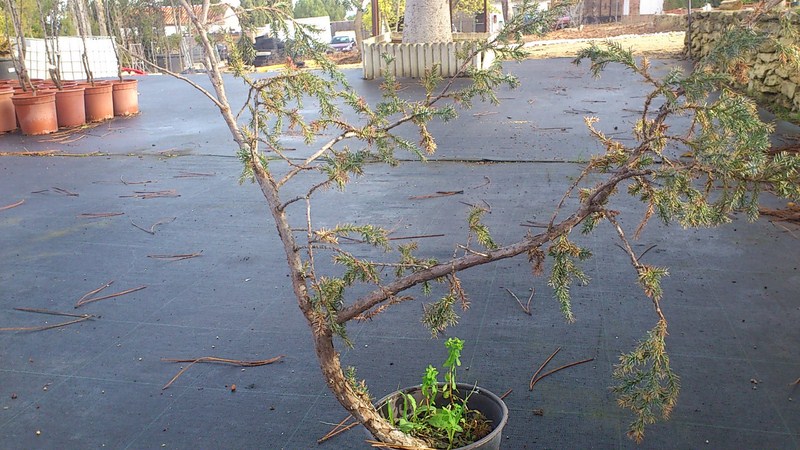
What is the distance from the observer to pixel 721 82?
191cm

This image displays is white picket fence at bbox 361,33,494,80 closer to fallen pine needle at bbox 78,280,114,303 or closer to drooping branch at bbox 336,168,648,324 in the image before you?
fallen pine needle at bbox 78,280,114,303

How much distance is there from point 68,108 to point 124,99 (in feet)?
3.38

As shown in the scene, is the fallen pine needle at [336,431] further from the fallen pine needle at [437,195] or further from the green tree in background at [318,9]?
the green tree in background at [318,9]

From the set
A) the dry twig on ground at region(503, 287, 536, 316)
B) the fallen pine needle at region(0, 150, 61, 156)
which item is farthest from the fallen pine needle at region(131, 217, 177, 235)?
the fallen pine needle at region(0, 150, 61, 156)

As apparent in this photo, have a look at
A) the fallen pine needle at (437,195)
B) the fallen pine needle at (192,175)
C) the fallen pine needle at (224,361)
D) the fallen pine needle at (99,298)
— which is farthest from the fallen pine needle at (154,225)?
the fallen pine needle at (224,361)

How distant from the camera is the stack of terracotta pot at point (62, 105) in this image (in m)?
9.61

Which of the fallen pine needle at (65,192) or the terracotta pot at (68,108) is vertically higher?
the terracotta pot at (68,108)

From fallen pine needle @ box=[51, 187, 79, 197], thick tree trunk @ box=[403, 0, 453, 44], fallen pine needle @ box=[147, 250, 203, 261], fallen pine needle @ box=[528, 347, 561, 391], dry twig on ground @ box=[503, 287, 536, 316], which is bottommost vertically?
fallen pine needle @ box=[528, 347, 561, 391]

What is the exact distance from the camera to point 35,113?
9.59m

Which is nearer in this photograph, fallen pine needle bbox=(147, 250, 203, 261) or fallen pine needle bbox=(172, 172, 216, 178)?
fallen pine needle bbox=(147, 250, 203, 261)

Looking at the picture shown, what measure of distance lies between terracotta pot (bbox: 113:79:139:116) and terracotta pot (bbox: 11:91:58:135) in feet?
3.95

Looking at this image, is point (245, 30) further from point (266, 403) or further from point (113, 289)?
point (113, 289)

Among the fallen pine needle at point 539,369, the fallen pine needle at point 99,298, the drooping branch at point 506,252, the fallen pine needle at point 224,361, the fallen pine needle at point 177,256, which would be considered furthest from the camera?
the fallen pine needle at point 177,256

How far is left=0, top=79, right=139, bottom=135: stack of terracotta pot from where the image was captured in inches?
378
